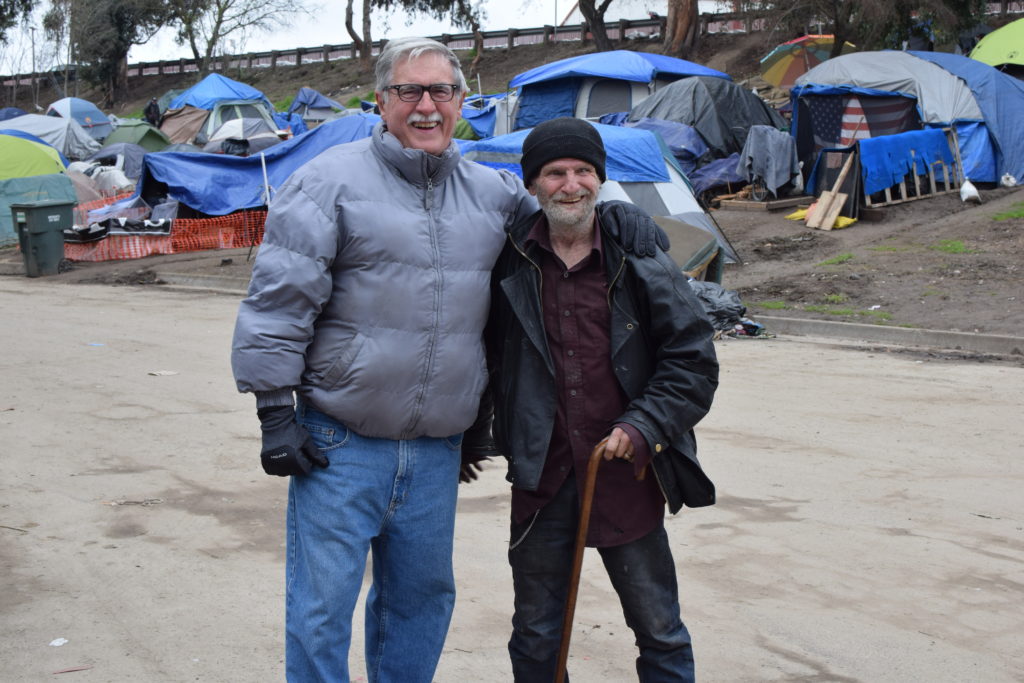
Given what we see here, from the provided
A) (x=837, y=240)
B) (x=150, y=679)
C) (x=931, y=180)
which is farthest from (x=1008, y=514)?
(x=931, y=180)

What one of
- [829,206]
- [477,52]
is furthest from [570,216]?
[477,52]

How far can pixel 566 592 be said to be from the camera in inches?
124

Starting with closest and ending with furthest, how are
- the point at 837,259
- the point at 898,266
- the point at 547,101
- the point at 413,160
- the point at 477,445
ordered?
the point at 413,160
the point at 477,445
the point at 898,266
the point at 837,259
the point at 547,101

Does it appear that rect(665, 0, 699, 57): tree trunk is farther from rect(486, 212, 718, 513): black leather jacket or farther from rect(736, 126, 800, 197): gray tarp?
rect(486, 212, 718, 513): black leather jacket

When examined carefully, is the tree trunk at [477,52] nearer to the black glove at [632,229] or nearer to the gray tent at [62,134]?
the gray tent at [62,134]

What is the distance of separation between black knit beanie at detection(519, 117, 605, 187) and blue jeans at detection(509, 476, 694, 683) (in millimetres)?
861

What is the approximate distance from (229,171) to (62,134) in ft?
51.4

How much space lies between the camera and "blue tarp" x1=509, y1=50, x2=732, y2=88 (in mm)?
24125

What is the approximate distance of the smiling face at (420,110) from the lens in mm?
2943

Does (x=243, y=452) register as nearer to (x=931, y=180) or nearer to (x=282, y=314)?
(x=282, y=314)

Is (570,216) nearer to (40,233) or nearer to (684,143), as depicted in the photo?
(40,233)

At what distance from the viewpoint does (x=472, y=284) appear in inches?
118

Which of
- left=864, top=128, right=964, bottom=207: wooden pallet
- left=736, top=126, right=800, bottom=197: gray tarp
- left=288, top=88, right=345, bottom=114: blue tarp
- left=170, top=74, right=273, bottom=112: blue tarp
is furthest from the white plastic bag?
left=288, top=88, right=345, bottom=114: blue tarp

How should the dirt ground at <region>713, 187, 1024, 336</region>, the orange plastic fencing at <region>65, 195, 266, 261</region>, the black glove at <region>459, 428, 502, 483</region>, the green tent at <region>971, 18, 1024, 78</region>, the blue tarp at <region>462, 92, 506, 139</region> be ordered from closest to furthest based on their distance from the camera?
the black glove at <region>459, 428, 502, 483</region>, the dirt ground at <region>713, 187, 1024, 336</region>, the orange plastic fencing at <region>65, 195, 266, 261</region>, the green tent at <region>971, 18, 1024, 78</region>, the blue tarp at <region>462, 92, 506, 139</region>
